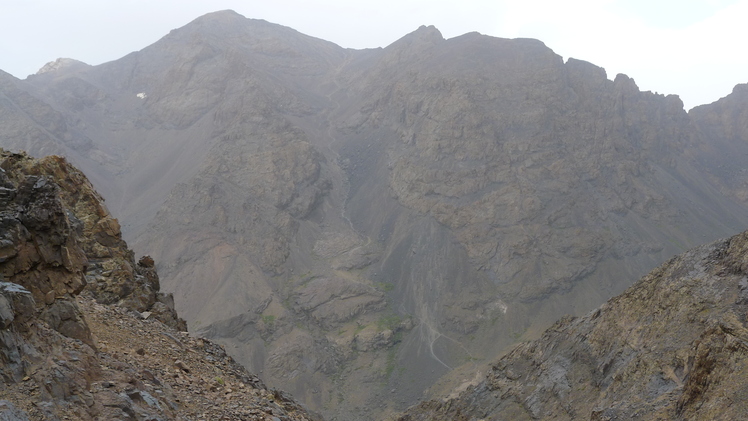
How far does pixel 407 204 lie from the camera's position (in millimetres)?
145375

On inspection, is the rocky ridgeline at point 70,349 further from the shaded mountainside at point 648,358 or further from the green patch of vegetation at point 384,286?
the green patch of vegetation at point 384,286

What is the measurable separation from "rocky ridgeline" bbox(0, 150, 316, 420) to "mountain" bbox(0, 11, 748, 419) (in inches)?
3006

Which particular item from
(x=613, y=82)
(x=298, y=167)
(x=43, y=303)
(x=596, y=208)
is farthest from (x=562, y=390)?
(x=613, y=82)

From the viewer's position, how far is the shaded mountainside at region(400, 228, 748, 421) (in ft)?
56.1

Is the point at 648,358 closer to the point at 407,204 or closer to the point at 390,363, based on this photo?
the point at 390,363

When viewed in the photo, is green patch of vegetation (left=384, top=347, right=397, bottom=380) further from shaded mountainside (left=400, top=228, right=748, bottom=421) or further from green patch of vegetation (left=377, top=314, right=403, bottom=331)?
shaded mountainside (left=400, top=228, right=748, bottom=421)

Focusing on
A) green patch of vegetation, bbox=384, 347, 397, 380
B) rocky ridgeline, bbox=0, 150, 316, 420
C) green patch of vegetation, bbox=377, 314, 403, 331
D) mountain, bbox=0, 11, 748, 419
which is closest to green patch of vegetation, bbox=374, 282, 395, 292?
mountain, bbox=0, 11, 748, 419

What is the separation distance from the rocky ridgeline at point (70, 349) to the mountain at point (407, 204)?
250 feet

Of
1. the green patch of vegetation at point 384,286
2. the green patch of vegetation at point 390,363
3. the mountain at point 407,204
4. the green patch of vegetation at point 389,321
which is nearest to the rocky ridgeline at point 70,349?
the mountain at point 407,204

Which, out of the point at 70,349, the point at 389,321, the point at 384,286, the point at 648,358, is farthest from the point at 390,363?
the point at 70,349

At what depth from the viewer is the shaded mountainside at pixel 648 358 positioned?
56.1 ft

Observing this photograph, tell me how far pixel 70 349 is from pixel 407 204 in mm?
132804

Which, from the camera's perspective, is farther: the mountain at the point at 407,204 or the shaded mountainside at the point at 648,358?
the mountain at the point at 407,204

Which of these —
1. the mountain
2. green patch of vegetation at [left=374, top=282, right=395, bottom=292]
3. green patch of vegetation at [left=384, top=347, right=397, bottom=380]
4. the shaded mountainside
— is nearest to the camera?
the shaded mountainside
